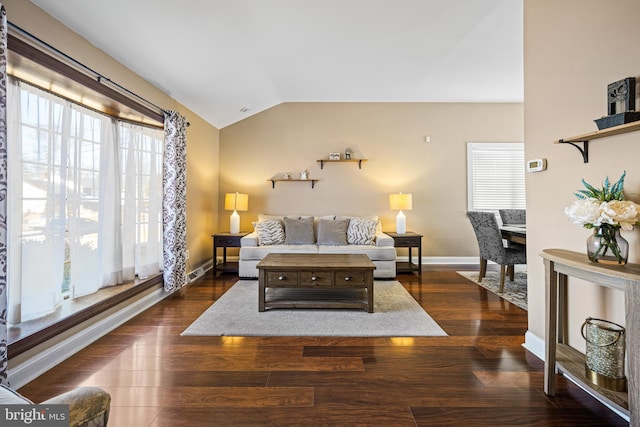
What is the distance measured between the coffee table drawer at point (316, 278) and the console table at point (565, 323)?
1.77 meters

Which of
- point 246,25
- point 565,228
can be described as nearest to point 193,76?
point 246,25

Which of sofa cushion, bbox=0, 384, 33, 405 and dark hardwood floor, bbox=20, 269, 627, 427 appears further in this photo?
dark hardwood floor, bbox=20, 269, 627, 427

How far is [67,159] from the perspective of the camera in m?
2.46

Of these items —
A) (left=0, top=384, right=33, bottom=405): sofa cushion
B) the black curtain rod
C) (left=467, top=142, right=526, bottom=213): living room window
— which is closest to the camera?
(left=0, top=384, right=33, bottom=405): sofa cushion

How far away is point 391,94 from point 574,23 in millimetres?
3124

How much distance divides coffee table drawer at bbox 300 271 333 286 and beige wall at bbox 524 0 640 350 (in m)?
1.68

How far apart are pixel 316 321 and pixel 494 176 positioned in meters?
4.26

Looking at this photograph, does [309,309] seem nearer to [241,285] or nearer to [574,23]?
[241,285]

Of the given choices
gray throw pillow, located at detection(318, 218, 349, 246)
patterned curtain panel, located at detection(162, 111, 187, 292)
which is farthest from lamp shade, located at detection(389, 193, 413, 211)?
patterned curtain panel, located at detection(162, 111, 187, 292)

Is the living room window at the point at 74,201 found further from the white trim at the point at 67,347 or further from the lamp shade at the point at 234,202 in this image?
the lamp shade at the point at 234,202

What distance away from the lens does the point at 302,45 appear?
3.20 m

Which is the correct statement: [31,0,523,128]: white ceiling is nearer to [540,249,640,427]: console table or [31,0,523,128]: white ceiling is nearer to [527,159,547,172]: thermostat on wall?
[527,159,547,172]: thermostat on wall

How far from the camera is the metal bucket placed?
4.61ft

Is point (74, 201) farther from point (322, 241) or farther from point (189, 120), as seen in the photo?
point (322, 241)
